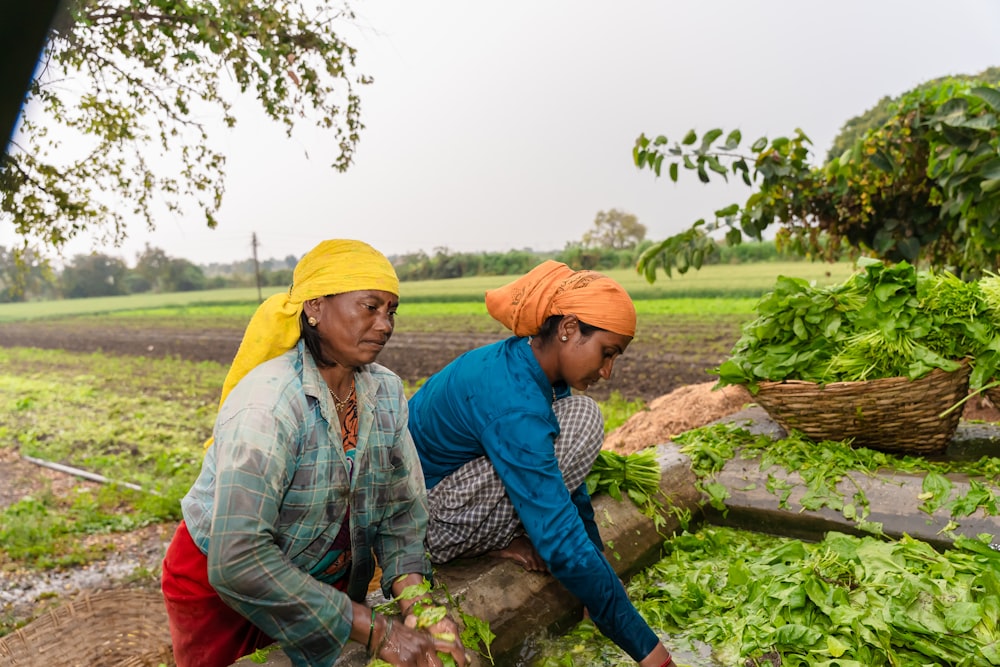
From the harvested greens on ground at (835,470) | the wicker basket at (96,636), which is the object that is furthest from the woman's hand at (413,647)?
the harvested greens on ground at (835,470)

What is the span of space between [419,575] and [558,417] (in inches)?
27.9

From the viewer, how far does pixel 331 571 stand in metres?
1.87

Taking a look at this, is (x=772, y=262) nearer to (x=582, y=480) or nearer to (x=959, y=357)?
(x=959, y=357)

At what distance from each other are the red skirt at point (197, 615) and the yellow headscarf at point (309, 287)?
355 millimetres

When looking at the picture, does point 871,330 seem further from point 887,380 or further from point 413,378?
point 413,378

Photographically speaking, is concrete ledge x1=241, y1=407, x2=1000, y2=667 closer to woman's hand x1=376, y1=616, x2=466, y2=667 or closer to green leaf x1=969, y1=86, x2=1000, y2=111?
woman's hand x1=376, y1=616, x2=466, y2=667

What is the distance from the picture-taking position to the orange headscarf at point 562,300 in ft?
6.39

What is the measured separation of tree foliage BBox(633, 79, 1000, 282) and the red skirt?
137 inches

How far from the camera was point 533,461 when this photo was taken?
1885 mm

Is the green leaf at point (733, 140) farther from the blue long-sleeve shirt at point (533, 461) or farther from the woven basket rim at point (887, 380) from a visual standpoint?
the blue long-sleeve shirt at point (533, 461)

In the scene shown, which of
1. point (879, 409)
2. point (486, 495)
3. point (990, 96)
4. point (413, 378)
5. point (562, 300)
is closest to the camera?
point (562, 300)

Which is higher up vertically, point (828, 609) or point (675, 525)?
point (828, 609)

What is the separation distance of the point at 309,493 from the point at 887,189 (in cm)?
484

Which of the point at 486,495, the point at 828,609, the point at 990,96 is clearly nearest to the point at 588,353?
the point at 486,495
